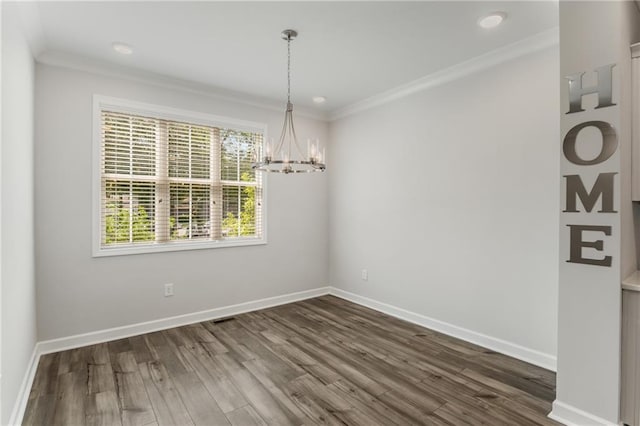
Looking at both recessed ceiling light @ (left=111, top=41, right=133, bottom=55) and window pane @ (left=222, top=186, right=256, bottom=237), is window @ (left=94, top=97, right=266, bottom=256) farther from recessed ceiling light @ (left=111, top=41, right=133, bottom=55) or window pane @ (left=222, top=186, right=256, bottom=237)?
recessed ceiling light @ (left=111, top=41, right=133, bottom=55)

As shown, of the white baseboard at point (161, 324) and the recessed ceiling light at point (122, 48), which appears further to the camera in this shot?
the white baseboard at point (161, 324)

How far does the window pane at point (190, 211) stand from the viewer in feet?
12.6

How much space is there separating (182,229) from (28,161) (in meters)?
1.55

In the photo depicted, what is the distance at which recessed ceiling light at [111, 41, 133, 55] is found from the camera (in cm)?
291

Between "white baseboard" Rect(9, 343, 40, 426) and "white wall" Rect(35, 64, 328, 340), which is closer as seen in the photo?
"white baseboard" Rect(9, 343, 40, 426)

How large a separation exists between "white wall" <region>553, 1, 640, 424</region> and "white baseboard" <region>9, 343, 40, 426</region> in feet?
11.3

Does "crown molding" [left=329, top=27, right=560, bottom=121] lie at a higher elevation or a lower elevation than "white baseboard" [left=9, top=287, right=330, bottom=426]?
higher

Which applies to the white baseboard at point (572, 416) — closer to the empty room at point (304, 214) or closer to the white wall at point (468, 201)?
the empty room at point (304, 214)

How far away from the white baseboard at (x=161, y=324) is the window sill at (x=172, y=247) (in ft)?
2.53

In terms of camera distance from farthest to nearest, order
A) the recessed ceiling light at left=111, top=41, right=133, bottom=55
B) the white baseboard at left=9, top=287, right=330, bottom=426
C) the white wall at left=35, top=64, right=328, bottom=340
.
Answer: the white wall at left=35, top=64, right=328, bottom=340
the recessed ceiling light at left=111, top=41, right=133, bottom=55
the white baseboard at left=9, top=287, right=330, bottom=426

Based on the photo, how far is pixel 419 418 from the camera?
2.13 meters

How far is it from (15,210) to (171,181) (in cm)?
166

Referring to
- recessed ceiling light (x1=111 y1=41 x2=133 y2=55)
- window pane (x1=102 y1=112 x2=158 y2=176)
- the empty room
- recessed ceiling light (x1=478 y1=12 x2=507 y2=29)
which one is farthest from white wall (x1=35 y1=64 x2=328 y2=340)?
recessed ceiling light (x1=478 y1=12 x2=507 y2=29)

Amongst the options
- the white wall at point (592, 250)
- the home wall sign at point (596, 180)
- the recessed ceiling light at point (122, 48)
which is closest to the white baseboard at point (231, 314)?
the white wall at point (592, 250)
